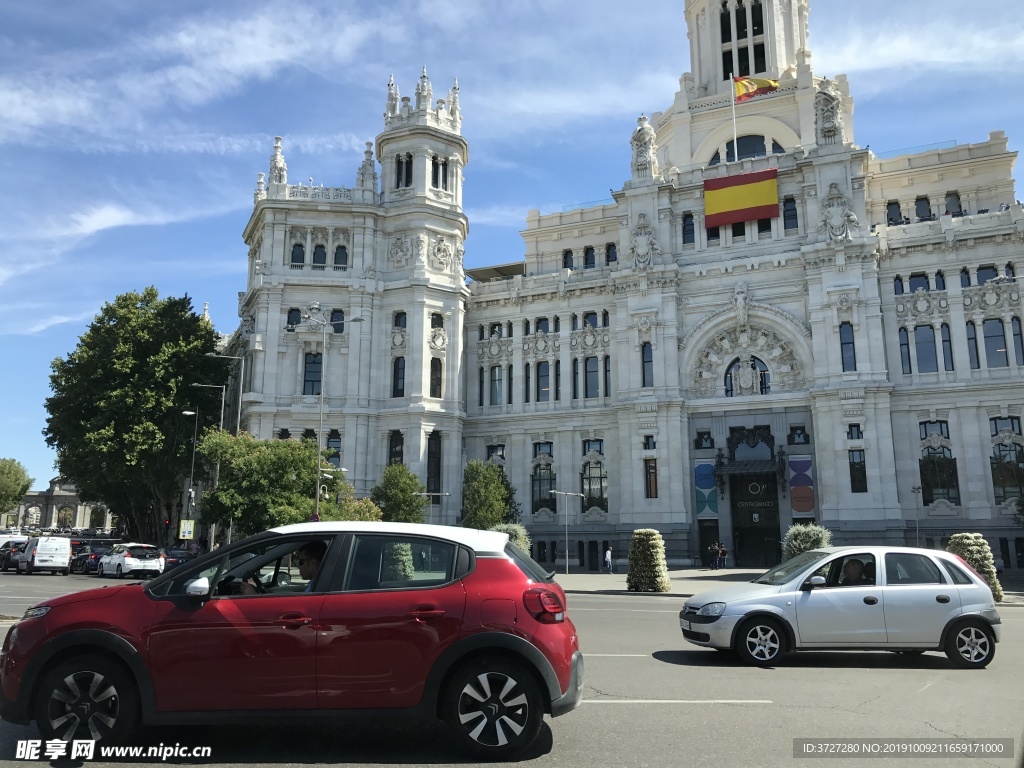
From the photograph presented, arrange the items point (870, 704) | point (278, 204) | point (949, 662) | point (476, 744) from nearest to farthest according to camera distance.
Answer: point (476, 744)
point (870, 704)
point (949, 662)
point (278, 204)

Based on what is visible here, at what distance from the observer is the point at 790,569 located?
1145 centimetres

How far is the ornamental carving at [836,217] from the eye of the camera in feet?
138

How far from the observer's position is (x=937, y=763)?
602 centimetres

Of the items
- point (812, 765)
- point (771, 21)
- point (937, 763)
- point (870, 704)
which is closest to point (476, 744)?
point (812, 765)

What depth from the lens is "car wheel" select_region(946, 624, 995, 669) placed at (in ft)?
34.8

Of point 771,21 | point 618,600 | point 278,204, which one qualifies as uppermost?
point 771,21

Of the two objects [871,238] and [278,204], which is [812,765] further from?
[278,204]

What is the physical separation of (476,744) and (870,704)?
4825mm

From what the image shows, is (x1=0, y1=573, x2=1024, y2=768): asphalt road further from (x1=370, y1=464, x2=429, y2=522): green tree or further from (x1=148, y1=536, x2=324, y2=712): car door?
(x1=370, y1=464, x2=429, y2=522): green tree

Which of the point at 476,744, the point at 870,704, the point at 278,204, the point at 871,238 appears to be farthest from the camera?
the point at 278,204

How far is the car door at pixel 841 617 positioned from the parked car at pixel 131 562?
32.0m

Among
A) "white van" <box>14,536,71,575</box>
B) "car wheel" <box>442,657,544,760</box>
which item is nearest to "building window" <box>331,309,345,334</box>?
"white van" <box>14,536,71,575</box>

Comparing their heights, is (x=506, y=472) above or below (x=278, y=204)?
below

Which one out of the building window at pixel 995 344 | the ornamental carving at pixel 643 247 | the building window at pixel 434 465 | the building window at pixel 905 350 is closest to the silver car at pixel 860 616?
the building window at pixel 905 350
